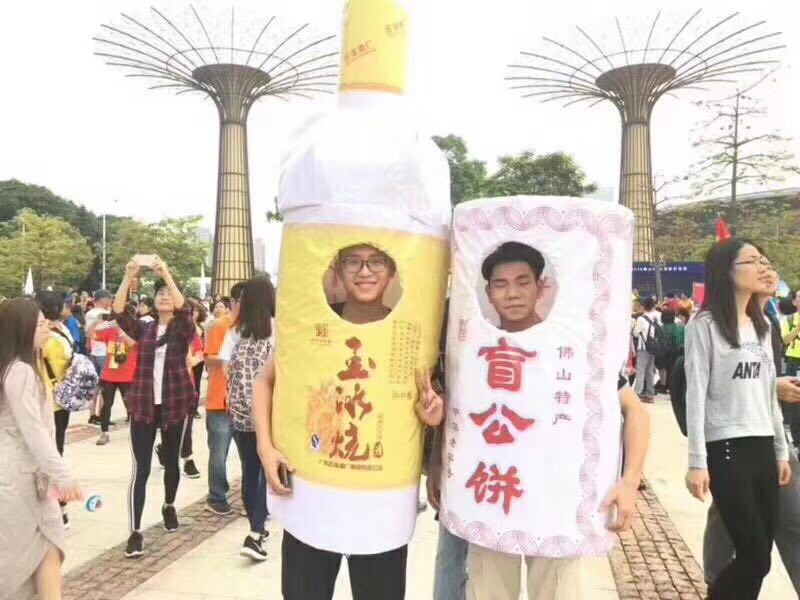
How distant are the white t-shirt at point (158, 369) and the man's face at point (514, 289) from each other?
2569 mm

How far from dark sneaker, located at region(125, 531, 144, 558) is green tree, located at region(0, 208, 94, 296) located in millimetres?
35248

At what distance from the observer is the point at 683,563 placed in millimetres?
3760

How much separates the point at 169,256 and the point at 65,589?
38.7 meters

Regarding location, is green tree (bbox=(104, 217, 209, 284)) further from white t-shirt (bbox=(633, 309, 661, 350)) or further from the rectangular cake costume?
the rectangular cake costume

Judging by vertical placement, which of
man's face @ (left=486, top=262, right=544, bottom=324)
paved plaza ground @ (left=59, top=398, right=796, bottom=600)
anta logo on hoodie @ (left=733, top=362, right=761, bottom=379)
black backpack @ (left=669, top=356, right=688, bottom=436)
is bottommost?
paved plaza ground @ (left=59, top=398, right=796, bottom=600)

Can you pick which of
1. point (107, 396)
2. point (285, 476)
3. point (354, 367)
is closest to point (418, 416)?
point (354, 367)

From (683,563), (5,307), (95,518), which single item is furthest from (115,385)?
(683,563)

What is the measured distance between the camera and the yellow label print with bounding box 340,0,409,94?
2020mm

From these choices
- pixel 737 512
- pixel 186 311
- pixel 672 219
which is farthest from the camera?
pixel 672 219

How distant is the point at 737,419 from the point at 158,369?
298cm

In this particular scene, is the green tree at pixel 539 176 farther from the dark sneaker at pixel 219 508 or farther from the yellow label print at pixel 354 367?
the yellow label print at pixel 354 367

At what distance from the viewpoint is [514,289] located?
1.96m

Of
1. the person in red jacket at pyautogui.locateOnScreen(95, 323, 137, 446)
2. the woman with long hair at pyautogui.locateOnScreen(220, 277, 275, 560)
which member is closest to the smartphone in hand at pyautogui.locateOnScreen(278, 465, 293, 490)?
the woman with long hair at pyautogui.locateOnScreen(220, 277, 275, 560)

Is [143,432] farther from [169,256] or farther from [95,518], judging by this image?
[169,256]
